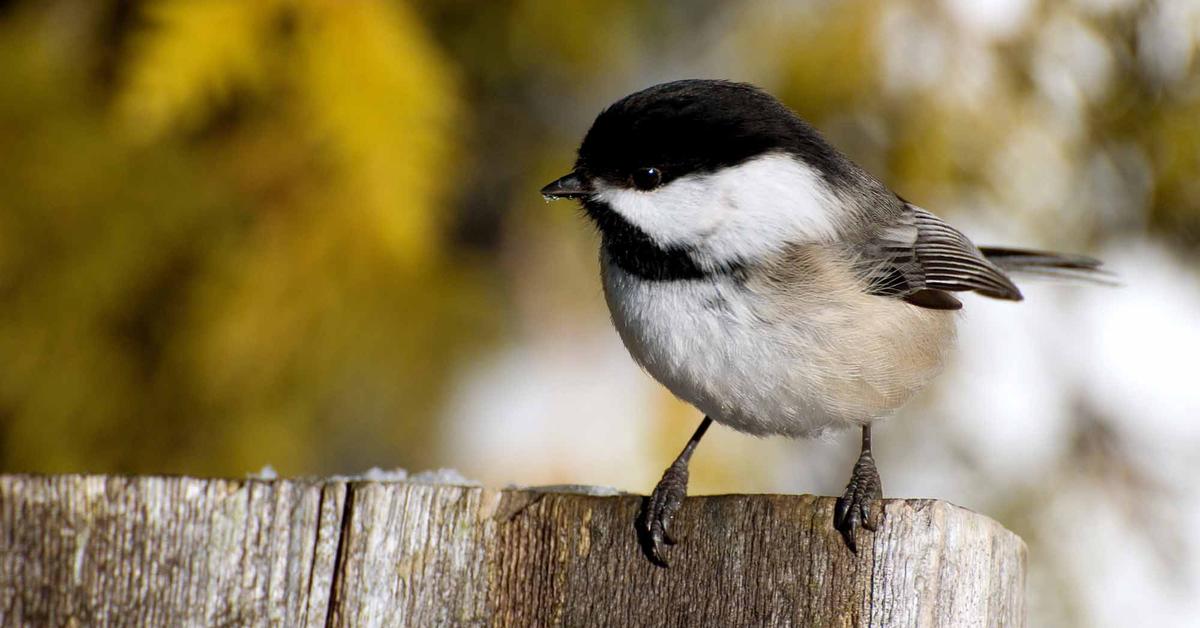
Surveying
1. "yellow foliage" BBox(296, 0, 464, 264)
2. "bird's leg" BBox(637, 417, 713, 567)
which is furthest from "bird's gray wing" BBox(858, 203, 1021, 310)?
"yellow foliage" BBox(296, 0, 464, 264)

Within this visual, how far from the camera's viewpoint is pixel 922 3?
2.69 meters

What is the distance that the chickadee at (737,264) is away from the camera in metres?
1.76

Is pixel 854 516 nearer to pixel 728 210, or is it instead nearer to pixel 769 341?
pixel 769 341

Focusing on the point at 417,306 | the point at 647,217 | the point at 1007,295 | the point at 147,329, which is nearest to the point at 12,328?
the point at 147,329

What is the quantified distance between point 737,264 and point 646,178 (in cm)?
20

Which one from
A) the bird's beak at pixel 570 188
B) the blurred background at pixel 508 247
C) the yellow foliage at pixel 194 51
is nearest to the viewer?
the bird's beak at pixel 570 188

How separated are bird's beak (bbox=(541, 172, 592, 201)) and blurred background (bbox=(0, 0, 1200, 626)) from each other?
597 millimetres

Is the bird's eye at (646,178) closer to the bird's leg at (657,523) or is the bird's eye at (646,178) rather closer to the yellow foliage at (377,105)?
the bird's leg at (657,523)

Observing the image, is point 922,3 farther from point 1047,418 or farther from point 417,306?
point 417,306

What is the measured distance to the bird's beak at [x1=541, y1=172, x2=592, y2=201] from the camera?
188 cm

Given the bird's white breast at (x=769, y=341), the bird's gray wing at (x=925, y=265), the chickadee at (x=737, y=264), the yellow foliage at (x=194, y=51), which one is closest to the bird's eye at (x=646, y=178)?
the chickadee at (x=737, y=264)

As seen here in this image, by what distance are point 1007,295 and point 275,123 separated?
5.42 ft

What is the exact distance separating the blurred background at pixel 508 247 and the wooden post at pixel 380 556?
3.55 feet

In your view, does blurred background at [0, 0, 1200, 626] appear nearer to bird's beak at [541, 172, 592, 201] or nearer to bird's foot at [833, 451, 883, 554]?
bird's beak at [541, 172, 592, 201]
